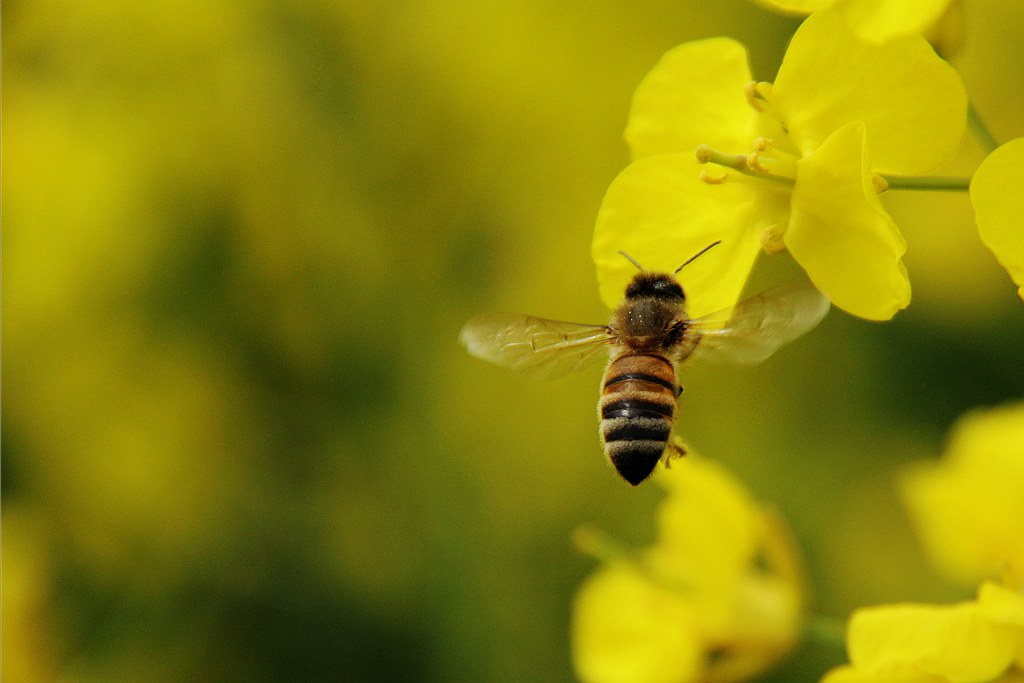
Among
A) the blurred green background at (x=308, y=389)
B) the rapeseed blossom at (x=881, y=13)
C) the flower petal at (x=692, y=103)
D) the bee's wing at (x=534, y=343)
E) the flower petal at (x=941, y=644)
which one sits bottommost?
the blurred green background at (x=308, y=389)

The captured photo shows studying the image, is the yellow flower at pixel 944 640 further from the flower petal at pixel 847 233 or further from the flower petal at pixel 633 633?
the flower petal at pixel 633 633

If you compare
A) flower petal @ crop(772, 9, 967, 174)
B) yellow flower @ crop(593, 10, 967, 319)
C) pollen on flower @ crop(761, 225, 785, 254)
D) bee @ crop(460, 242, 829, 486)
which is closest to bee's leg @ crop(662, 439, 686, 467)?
bee @ crop(460, 242, 829, 486)

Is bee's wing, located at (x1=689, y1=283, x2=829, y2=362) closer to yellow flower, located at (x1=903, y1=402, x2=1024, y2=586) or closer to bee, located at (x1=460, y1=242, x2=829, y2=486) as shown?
bee, located at (x1=460, y1=242, x2=829, y2=486)

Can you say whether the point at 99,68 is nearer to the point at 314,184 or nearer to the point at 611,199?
the point at 314,184

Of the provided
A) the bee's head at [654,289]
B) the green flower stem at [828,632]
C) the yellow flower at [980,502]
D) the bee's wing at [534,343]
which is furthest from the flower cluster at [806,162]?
the yellow flower at [980,502]

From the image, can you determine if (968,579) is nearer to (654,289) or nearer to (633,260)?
(654,289)

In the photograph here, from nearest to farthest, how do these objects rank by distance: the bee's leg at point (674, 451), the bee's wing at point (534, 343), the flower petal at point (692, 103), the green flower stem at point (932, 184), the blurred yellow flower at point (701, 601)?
the green flower stem at point (932, 184), the flower petal at point (692, 103), the bee's leg at point (674, 451), the bee's wing at point (534, 343), the blurred yellow flower at point (701, 601)

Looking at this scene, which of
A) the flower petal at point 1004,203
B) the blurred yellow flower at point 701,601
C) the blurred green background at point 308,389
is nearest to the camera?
the flower petal at point 1004,203
